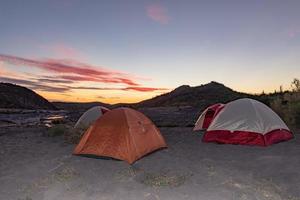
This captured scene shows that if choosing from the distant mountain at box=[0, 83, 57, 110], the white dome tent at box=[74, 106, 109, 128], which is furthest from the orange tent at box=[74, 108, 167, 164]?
the distant mountain at box=[0, 83, 57, 110]

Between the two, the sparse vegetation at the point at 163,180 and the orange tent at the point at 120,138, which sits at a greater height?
the orange tent at the point at 120,138

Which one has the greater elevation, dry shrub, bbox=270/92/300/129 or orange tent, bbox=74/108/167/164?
dry shrub, bbox=270/92/300/129

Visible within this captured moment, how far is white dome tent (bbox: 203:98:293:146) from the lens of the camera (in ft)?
40.2

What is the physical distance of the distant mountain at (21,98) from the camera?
100312mm

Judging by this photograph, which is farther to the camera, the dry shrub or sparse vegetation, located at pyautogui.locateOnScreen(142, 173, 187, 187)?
the dry shrub

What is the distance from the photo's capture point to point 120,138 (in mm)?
10094

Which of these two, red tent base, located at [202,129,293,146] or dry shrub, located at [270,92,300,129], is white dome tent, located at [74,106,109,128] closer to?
red tent base, located at [202,129,293,146]

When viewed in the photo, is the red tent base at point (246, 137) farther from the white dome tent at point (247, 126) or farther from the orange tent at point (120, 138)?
the orange tent at point (120, 138)

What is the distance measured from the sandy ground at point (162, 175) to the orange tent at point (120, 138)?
0.28 metres

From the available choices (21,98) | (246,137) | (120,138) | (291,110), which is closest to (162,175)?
(120,138)

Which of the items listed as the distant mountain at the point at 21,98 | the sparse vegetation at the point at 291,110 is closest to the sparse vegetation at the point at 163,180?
the sparse vegetation at the point at 291,110

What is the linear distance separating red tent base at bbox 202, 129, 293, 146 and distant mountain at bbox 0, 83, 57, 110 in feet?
305

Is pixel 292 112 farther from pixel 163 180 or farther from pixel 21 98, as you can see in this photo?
pixel 21 98

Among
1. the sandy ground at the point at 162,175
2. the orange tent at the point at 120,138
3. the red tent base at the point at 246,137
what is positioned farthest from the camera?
the red tent base at the point at 246,137
